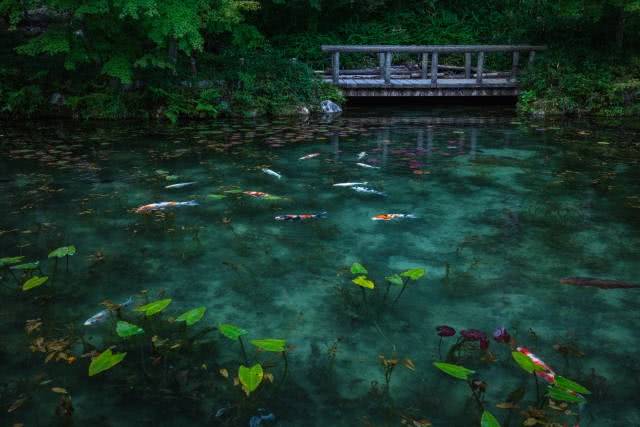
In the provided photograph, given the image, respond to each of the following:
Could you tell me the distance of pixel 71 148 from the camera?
8.61m

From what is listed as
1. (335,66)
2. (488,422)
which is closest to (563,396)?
(488,422)

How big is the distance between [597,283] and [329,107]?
10.4 m

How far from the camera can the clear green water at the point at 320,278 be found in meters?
2.48

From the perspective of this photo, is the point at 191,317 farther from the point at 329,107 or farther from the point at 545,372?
the point at 329,107

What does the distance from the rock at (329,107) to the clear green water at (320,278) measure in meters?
5.56

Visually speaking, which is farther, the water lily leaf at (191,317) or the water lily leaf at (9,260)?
the water lily leaf at (9,260)

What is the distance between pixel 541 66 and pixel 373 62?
21.3 ft

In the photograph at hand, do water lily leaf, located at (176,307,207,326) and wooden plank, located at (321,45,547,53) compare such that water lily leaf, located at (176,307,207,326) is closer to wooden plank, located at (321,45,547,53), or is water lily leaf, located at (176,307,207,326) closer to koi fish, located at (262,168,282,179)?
koi fish, located at (262,168,282,179)

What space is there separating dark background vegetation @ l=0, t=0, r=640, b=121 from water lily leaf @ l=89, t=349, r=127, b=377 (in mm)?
7951

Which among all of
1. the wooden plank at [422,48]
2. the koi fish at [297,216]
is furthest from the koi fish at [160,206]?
the wooden plank at [422,48]

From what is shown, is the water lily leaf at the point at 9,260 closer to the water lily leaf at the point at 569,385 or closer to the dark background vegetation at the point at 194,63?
the water lily leaf at the point at 569,385

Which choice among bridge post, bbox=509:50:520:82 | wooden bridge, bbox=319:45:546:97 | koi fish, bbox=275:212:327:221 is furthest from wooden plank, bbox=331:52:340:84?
koi fish, bbox=275:212:327:221

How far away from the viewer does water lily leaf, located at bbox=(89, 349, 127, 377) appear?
8.12 ft

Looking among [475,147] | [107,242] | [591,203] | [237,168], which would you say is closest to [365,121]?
[475,147]
